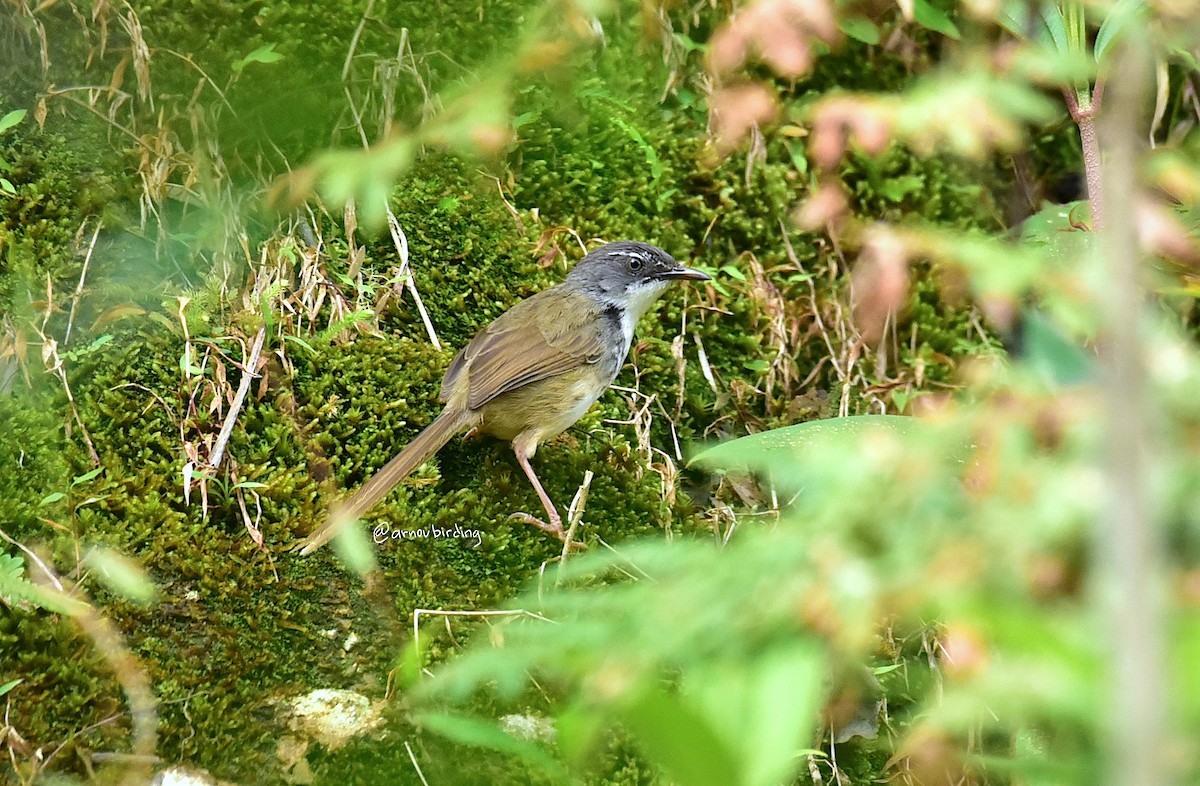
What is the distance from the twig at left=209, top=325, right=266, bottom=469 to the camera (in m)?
4.18

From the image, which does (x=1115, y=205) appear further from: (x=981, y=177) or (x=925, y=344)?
(x=981, y=177)

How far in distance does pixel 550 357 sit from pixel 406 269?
68cm

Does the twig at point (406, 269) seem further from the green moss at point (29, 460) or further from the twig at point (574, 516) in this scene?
the green moss at point (29, 460)

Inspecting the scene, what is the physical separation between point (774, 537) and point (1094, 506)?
0.36m

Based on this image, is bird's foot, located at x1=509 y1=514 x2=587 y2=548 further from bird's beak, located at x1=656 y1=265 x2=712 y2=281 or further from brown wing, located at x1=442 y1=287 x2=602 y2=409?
bird's beak, located at x1=656 y1=265 x2=712 y2=281

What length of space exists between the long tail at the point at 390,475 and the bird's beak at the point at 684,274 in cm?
116

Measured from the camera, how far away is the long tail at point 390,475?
4047 mm

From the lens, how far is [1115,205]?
1034mm

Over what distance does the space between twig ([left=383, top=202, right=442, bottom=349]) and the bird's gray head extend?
0.64 meters

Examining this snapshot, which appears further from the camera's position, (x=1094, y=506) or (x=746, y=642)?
(x=746, y=642)

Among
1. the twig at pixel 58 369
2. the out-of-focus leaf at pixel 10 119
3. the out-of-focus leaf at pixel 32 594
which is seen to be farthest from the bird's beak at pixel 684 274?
the out-of-focus leaf at pixel 32 594

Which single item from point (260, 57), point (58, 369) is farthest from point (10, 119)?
point (58, 369)

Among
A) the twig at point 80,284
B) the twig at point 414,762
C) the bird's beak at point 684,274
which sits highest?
the twig at point 80,284

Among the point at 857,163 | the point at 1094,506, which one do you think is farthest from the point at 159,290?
the point at 1094,506
